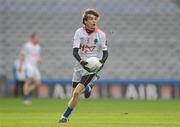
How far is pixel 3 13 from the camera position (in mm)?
31078

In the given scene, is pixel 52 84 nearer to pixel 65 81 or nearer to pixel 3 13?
pixel 65 81

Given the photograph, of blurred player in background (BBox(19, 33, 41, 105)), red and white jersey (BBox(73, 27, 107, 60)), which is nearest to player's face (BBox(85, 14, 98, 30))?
red and white jersey (BBox(73, 27, 107, 60))

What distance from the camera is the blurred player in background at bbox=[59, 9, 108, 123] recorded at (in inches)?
539

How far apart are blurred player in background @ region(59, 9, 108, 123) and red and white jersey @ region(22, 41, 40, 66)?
11.0 m

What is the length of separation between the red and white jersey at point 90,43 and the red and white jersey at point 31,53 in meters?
11.3

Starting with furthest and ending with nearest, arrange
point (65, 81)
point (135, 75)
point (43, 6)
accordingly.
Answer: point (43, 6) → point (135, 75) → point (65, 81)

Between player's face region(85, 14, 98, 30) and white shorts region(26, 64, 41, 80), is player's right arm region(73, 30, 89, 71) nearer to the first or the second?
player's face region(85, 14, 98, 30)

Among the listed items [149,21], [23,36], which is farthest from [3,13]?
[149,21]

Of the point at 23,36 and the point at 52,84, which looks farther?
the point at 23,36

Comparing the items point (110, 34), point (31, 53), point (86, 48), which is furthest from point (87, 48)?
point (110, 34)

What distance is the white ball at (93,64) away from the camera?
45.0 feet

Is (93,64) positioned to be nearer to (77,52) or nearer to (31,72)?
(77,52)

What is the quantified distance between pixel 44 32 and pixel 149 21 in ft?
15.5

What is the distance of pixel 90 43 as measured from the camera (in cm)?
1424
